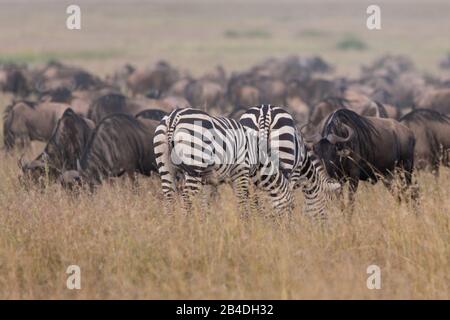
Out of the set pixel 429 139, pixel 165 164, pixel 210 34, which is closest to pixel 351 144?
pixel 165 164

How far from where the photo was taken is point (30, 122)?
54.1ft

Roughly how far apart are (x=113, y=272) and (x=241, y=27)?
102655mm

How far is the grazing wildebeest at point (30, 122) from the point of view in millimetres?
16359

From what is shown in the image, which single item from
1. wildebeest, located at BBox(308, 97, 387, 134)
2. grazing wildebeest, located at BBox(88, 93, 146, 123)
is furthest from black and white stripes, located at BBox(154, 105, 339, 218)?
grazing wildebeest, located at BBox(88, 93, 146, 123)

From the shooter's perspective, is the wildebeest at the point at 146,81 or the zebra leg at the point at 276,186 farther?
the wildebeest at the point at 146,81

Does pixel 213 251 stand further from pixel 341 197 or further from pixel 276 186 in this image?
pixel 341 197

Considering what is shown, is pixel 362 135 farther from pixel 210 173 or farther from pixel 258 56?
pixel 258 56

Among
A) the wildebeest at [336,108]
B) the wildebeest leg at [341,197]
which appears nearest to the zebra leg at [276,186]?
the wildebeest leg at [341,197]

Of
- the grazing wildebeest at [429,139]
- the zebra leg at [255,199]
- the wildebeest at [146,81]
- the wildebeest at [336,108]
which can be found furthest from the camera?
the wildebeest at [146,81]

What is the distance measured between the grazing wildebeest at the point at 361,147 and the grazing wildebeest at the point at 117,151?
251 centimetres

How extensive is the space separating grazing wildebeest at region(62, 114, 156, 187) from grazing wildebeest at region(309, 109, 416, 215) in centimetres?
251

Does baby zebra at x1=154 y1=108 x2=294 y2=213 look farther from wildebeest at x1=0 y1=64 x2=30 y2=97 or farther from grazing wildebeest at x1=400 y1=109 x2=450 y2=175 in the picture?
wildebeest at x1=0 y1=64 x2=30 y2=97

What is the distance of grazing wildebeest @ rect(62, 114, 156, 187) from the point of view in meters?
11.0

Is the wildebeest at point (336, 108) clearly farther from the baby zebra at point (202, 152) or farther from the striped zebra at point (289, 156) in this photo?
the baby zebra at point (202, 152)
